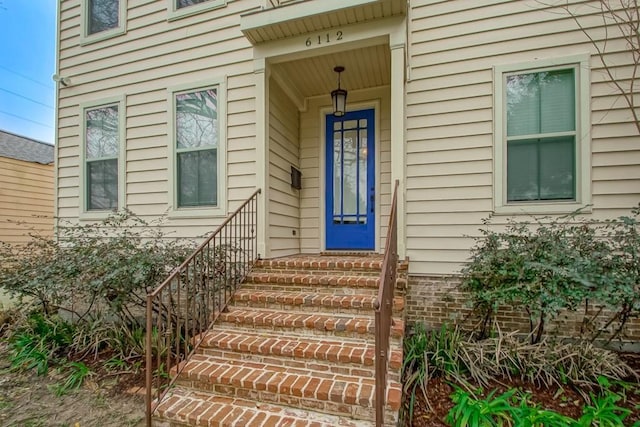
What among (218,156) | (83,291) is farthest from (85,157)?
(83,291)

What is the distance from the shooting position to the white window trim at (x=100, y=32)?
532 cm

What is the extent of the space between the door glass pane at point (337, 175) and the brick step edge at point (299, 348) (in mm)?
2387

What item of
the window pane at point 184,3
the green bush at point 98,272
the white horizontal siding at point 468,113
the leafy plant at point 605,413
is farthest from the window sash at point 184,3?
the leafy plant at point 605,413

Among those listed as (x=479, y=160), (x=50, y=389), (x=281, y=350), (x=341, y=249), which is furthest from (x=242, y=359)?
(x=479, y=160)

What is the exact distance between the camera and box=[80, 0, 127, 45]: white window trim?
17.4 ft

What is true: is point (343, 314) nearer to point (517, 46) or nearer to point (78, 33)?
point (517, 46)

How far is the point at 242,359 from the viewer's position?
2877 millimetres

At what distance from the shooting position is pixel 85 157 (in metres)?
5.55

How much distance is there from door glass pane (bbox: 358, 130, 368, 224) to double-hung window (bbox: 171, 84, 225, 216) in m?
1.97

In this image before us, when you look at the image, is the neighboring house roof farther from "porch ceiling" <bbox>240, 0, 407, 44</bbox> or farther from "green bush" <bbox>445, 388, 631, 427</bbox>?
"green bush" <bbox>445, 388, 631, 427</bbox>

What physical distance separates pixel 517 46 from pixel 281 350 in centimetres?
414

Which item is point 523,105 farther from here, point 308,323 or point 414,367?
point 308,323

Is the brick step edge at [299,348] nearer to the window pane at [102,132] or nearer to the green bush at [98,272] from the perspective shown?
the green bush at [98,272]

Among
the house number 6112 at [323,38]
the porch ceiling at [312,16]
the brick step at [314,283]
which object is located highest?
the porch ceiling at [312,16]
